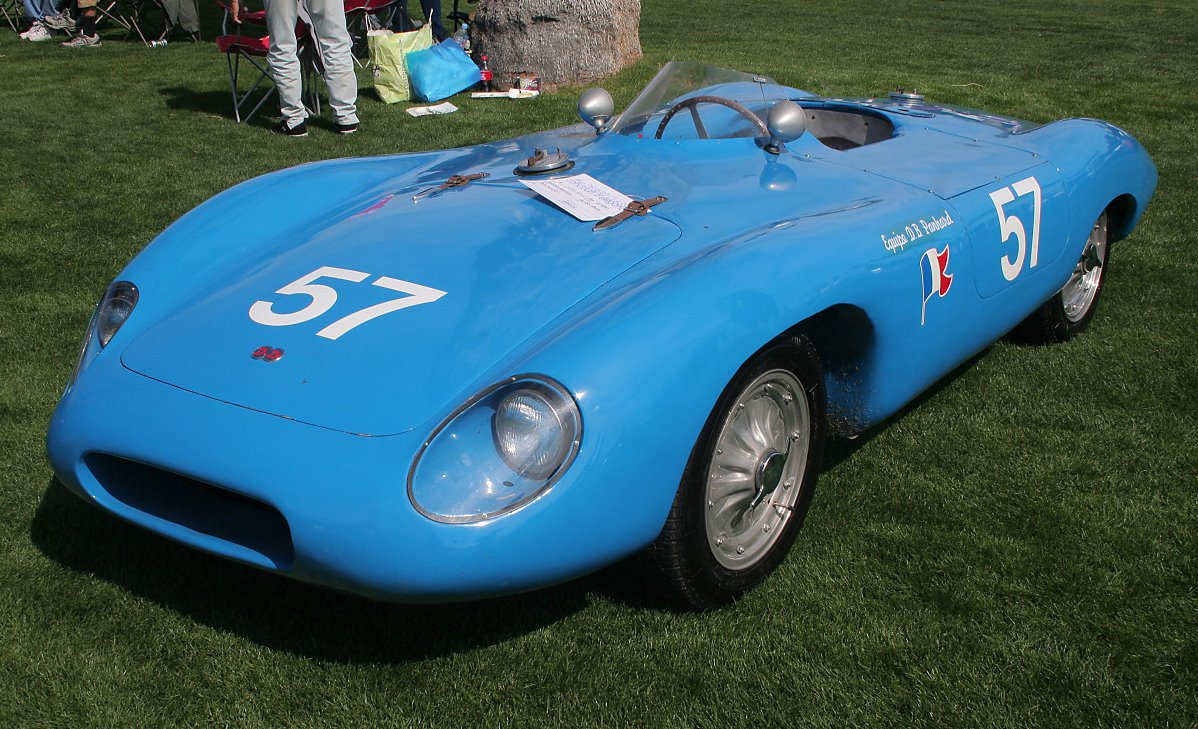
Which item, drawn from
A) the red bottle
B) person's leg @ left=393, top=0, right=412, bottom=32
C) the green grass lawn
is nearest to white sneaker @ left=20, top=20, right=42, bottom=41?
person's leg @ left=393, top=0, right=412, bottom=32

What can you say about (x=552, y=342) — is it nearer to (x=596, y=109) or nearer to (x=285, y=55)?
(x=596, y=109)

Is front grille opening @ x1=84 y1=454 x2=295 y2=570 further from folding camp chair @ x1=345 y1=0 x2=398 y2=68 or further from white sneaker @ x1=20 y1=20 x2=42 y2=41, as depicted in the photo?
white sneaker @ x1=20 y1=20 x2=42 y2=41

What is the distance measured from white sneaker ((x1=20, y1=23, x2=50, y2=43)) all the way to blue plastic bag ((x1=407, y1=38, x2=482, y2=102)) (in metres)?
6.25

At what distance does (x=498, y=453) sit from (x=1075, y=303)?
2.99 m

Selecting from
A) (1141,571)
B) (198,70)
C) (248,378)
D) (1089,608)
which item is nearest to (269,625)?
(248,378)

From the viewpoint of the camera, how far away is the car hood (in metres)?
2.19

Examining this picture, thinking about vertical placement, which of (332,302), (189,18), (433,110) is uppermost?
(332,302)

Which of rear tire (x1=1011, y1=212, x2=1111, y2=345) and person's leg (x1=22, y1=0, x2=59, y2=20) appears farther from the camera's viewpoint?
person's leg (x1=22, y1=0, x2=59, y2=20)

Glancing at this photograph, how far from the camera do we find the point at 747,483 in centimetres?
246

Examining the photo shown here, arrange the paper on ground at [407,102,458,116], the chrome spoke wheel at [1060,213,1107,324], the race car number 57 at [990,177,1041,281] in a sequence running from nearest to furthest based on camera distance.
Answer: the race car number 57 at [990,177,1041,281], the chrome spoke wheel at [1060,213,1107,324], the paper on ground at [407,102,458,116]

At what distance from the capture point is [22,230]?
17.6 ft

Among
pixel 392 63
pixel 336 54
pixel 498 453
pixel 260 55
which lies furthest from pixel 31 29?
pixel 498 453

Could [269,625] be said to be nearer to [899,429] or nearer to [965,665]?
[965,665]

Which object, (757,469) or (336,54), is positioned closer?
(757,469)
